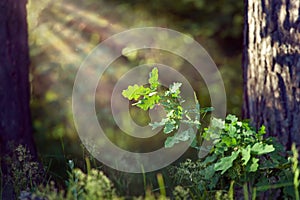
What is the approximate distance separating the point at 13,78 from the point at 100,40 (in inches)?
35.5

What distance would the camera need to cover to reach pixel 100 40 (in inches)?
198

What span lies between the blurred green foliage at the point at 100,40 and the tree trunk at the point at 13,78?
410 mm

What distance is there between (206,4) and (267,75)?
137cm

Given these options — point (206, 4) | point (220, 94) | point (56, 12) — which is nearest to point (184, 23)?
point (206, 4)

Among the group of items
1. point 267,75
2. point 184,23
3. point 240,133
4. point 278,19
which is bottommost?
point 240,133

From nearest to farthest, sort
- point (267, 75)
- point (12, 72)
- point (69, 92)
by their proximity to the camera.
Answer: point (267, 75), point (12, 72), point (69, 92)

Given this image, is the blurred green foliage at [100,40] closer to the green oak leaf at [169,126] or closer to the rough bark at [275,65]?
the rough bark at [275,65]

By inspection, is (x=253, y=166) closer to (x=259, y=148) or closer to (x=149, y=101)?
(x=259, y=148)

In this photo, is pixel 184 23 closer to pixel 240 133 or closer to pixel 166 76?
pixel 166 76

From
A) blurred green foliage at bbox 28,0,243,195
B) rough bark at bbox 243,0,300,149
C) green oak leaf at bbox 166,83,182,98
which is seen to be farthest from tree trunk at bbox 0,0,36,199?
rough bark at bbox 243,0,300,149

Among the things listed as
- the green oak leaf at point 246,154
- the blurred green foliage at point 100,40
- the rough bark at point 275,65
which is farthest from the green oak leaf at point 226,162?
the blurred green foliage at point 100,40

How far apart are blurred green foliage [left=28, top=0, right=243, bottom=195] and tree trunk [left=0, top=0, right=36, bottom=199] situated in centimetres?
41

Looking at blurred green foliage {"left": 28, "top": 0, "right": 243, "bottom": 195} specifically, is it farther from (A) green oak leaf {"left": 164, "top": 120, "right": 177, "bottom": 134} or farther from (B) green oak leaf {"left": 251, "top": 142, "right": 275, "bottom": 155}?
(B) green oak leaf {"left": 251, "top": 142, "right": 275, "bottom": 155}

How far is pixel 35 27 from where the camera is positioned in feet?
17.4
